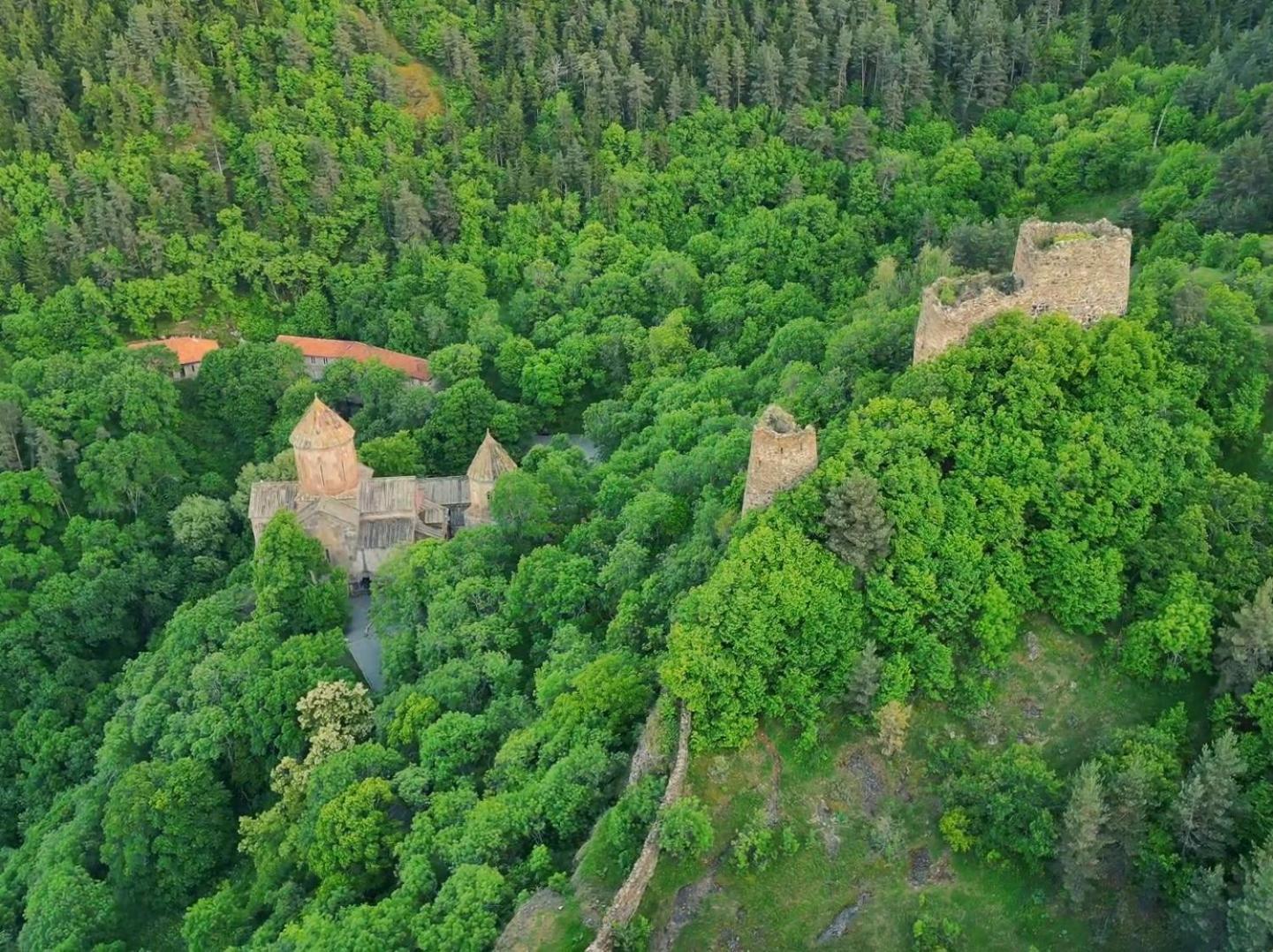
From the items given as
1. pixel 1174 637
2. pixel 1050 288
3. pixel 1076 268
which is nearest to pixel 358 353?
pixel 1050 288

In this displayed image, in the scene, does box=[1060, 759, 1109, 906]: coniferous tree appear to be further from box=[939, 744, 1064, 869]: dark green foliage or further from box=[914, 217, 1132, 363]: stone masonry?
box=[914, 217, 1132, 363]: stone masonry

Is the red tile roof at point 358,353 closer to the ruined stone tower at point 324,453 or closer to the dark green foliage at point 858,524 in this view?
the ruined stone tower at point 324,453

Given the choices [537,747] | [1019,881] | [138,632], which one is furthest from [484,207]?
[1019,881]

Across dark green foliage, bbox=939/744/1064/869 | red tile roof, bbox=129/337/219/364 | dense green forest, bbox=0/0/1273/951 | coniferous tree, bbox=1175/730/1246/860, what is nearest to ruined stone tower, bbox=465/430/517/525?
dense green forest, bbox=0/0/1273/951

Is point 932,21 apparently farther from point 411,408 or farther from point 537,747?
point 537,747

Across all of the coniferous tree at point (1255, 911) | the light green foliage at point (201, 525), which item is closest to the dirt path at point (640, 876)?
the coniferous tree at point (1255, 911)

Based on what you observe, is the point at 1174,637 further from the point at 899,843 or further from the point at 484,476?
the point at 484,476
